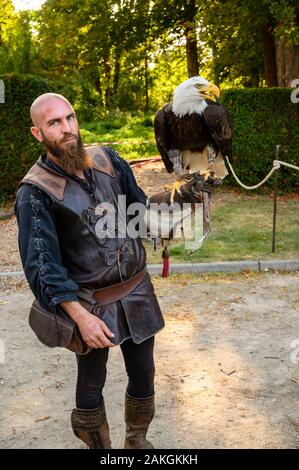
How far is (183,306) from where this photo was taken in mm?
5316

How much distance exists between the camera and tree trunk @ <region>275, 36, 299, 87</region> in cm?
1075

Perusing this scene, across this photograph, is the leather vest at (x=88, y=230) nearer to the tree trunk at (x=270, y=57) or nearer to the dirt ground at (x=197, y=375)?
the dirt ground at (x=197, y=375)

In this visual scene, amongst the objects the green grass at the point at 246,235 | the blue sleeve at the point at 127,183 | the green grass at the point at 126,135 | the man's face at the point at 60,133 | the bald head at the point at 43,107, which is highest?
the bald head at the point at 43,107

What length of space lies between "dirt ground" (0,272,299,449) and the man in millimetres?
803

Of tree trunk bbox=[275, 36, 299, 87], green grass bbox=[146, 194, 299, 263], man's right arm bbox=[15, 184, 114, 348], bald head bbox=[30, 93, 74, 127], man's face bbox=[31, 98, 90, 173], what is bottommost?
green grass bbox=[146, 194, 299, 263]

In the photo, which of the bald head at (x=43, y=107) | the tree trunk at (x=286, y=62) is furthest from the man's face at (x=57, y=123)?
the tree trunk at (x=286, y=62)

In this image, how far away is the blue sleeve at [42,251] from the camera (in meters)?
2.19

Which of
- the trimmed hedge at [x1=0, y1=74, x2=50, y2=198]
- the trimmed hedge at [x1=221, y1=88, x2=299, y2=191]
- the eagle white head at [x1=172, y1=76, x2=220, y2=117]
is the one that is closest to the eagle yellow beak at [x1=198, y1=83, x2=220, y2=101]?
the eagle white head at [x1=172, y1=76, x2=220, y2=117]

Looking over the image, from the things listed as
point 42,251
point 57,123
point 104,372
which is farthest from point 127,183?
point 104,372

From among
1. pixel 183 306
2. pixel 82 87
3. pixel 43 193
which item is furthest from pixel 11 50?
pixel 82 87

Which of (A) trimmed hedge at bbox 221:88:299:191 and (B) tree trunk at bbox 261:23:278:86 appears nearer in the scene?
(A) trimmed hedge at bbox 221:88:299:191

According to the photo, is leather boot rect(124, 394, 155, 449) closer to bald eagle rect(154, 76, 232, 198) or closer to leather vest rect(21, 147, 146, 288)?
leather vest rect(21, 147, 146, 288)

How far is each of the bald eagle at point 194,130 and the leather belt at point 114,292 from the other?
0.60 meters

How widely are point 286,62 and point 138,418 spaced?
979 centimetres
